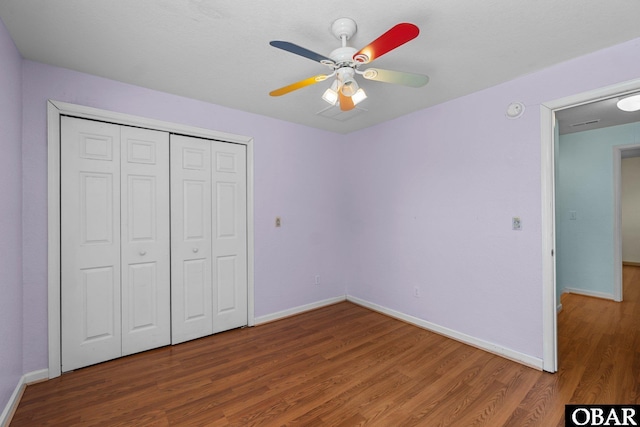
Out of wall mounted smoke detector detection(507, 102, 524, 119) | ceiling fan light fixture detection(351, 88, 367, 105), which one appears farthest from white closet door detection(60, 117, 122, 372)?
wall mounted smoke detector detection(507, 102, 524, 119)

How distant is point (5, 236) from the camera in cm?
177

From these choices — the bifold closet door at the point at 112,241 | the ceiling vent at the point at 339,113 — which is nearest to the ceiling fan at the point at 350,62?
the ceiling vent at the point at 339,113

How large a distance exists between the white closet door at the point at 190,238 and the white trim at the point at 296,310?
616mm

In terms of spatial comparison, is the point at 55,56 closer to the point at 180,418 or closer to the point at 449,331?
the point at 180,418

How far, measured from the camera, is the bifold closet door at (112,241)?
7.62 ft

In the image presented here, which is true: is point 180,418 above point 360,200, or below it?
below

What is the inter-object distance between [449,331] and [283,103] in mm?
2972

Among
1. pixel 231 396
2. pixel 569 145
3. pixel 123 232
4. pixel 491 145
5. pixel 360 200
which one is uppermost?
pixel 569 145

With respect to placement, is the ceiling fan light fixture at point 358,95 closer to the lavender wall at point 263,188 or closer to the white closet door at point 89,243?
the lavender wall at point 263,188

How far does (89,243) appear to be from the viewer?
2.40m

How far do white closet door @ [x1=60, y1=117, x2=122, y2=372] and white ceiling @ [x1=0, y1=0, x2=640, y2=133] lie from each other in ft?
1.96

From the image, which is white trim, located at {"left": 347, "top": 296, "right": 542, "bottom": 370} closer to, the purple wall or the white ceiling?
the purple wall

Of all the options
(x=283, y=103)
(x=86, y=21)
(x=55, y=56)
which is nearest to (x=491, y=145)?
(x=283, y=103)

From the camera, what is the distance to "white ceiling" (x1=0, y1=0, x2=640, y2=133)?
1601 millimetres
